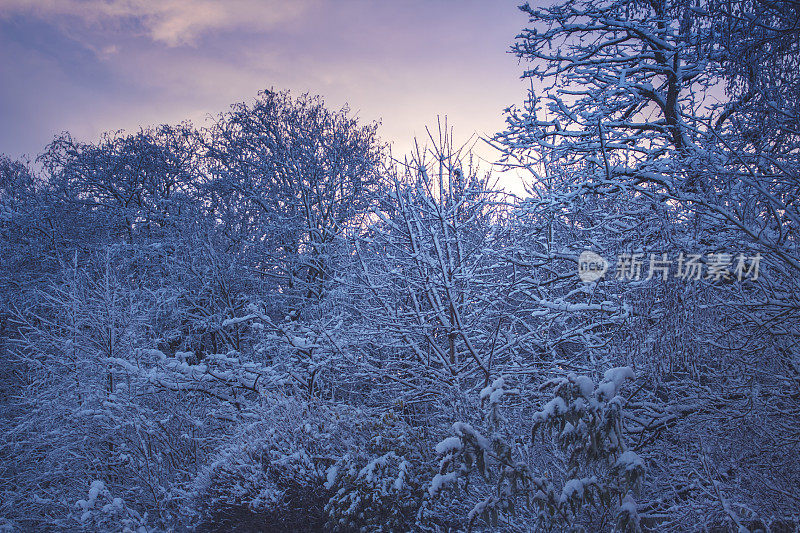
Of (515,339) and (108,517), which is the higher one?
(515,339)

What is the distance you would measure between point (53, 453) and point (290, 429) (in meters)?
5.10

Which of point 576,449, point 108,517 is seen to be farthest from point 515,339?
point 108,517

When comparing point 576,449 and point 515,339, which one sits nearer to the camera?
point 576,449

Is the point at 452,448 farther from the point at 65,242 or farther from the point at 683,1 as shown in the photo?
the point at 65,242

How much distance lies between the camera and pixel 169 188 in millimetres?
14500

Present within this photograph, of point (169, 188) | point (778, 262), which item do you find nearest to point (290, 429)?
point (778, 262)

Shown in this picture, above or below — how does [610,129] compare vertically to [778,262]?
above

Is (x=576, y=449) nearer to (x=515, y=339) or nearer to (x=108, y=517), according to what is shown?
(x=515, y=339)

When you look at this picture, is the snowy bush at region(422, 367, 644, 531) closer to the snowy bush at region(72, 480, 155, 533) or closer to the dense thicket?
the dense thicket

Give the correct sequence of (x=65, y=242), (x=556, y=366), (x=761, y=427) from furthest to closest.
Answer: (x=65, y=242) < (x=556, y=366) < (x=761, y=427)

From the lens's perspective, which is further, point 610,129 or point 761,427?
point 610,129

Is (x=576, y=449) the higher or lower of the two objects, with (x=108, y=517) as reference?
higher

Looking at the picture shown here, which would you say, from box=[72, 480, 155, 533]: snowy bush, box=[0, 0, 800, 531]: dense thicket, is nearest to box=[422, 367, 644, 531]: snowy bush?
box=[0, 0, 800, 531]: dense thicket

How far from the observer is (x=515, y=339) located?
5.06m
